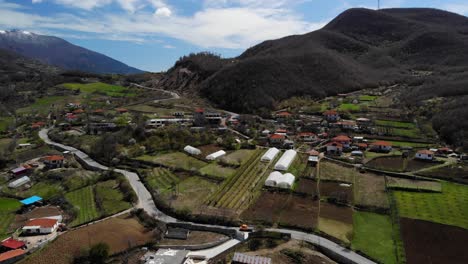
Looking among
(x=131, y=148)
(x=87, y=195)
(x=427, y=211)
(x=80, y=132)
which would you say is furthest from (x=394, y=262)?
(x=80, y=132)

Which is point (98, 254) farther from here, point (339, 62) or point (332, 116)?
point (339, 62)

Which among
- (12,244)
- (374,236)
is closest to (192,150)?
(12,244)

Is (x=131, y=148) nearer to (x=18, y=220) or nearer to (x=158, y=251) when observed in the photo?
(x=18, y=220)

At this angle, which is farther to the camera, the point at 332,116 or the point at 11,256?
the point at 332,116

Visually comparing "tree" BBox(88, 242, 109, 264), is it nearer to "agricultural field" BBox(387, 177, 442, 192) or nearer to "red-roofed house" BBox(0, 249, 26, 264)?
"red-roofed house" BBox(0, 249, 26, 264)

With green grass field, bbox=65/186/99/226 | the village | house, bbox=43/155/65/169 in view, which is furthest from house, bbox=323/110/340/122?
house, bbox=43/155/65/169

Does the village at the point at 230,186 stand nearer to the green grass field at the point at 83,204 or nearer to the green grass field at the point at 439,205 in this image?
the green grass field at the point at 439,205
